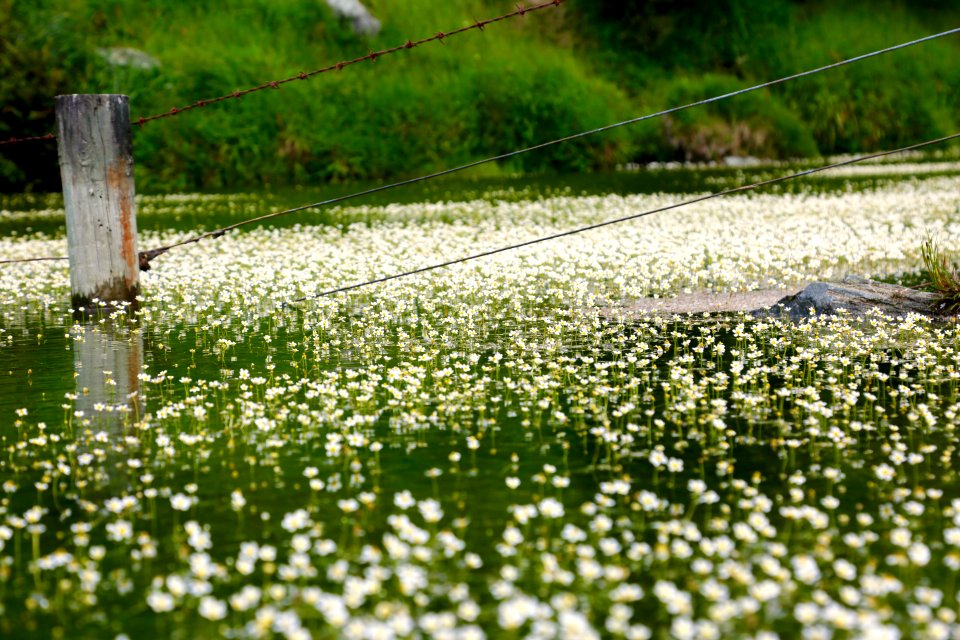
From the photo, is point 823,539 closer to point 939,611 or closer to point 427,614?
point 939,611

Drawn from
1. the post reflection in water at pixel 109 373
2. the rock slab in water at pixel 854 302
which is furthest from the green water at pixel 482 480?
the rock slab in water at pixel 854 302

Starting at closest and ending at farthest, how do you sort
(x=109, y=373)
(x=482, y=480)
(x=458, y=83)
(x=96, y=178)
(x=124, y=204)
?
(x=482, y=480)
(x=109, y=373)
(x=96, y=178)
(x=124, y=204)
(x=458, y=83)

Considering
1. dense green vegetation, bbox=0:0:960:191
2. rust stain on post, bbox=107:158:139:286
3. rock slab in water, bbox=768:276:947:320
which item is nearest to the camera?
rock slab in water, bbox=768:276:947:320

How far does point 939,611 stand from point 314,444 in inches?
165

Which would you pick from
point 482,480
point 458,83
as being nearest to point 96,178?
point 482,480

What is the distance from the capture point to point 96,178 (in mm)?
12672

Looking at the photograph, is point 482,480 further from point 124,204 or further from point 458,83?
point 458,83

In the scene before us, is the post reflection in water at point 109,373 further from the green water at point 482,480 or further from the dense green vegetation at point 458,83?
the dense green vegetation at point 458,83

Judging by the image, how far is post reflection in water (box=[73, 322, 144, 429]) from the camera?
909 centimetres

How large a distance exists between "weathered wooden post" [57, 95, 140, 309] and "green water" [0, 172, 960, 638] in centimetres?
102

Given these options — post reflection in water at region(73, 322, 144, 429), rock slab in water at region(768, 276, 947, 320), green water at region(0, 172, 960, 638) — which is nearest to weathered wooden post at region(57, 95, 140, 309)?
post reflection in water at region(73, 322, 144, 429)

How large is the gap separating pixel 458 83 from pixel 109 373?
30005mm

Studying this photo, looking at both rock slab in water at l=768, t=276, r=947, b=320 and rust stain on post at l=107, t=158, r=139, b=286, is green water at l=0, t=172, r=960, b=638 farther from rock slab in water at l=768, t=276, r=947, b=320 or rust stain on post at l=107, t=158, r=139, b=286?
rust stain on post at l=107, t=158, r=139, b=286

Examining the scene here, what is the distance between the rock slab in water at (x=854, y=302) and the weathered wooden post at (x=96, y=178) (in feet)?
22.8
